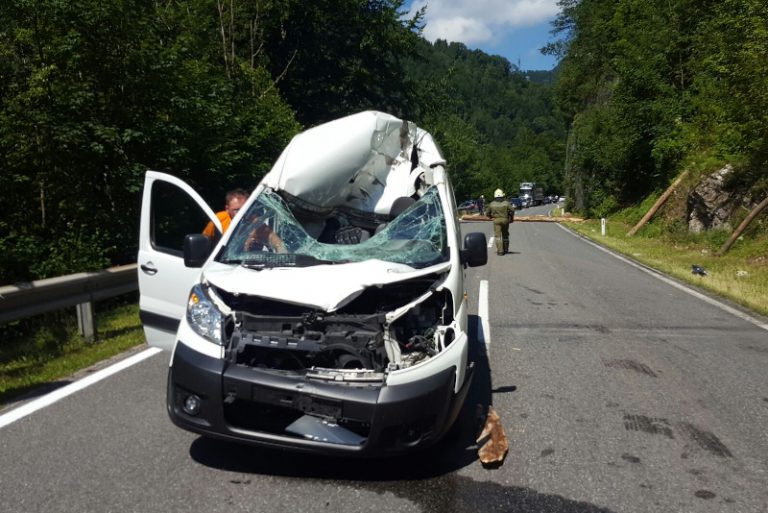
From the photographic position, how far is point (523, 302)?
10.5 meters

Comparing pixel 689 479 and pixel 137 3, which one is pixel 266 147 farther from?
pixel 689 479

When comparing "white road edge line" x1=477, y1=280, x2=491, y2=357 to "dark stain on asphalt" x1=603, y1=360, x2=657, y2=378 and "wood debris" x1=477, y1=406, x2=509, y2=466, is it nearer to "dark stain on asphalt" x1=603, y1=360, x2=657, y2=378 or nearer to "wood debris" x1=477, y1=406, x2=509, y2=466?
"dark stain on asphalt" x1=603, y1=360, x2=657, y2=378

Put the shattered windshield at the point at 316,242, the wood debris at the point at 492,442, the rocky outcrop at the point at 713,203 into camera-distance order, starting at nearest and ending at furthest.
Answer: the wood debris at the point at 492,442, the shattered windshield at the point at 316,242, the rocky outcrop at the point at 713,203

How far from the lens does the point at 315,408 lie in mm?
3574

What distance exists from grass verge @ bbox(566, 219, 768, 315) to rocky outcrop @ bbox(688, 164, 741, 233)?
62cm

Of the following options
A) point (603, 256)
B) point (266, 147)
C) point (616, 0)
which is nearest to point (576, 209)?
point (616, 0)

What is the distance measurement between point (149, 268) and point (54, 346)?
2495 millimetres

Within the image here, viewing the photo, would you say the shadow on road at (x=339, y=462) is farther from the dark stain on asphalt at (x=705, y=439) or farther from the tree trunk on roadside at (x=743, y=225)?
the tree trunk on roadside at (x=743, y=225)

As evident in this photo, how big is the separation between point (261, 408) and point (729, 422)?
3431mm

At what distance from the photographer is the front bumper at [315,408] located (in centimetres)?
355

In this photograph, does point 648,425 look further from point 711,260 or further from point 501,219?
point 711,260

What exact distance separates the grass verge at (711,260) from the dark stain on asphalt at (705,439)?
6088mm

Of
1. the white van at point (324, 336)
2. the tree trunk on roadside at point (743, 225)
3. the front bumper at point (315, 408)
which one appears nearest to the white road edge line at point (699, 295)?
the tree trunk on roadside at point (743, 225)

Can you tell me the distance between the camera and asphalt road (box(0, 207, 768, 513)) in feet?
11.7
